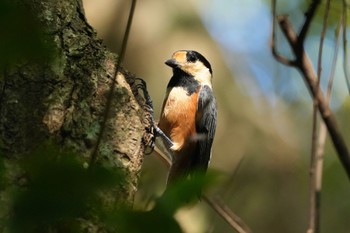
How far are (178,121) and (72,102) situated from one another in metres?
1.87

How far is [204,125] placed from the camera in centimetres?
397

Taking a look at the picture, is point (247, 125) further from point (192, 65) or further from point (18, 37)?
point (18, 37)

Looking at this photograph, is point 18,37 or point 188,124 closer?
point 18,37

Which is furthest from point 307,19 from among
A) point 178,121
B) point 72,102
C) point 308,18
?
point 178,121

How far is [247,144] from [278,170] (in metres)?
0.41

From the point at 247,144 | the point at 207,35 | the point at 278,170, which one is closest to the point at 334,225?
the point at 278,170

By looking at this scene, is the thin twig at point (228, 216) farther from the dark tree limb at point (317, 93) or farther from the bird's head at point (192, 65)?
the bird's head at point (192, 65)

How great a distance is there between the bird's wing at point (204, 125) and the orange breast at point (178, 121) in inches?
1.7

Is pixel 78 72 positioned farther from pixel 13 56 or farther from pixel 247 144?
pixel 247 144

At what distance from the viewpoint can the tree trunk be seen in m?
1.82

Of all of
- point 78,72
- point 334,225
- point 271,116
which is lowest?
point 334,225

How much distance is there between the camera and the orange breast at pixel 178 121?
154 inches

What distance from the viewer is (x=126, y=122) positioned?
229 centimetres

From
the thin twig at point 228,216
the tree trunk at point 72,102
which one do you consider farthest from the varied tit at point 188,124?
the thin twig at point 228,216
